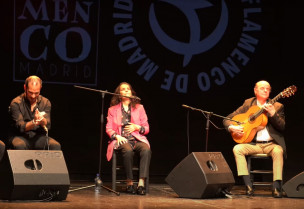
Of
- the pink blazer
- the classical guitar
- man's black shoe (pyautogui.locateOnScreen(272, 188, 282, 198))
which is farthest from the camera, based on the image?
the pink blazer

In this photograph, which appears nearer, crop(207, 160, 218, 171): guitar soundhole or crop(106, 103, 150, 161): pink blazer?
crop(207, 160, 218, 171): guitar soundhole

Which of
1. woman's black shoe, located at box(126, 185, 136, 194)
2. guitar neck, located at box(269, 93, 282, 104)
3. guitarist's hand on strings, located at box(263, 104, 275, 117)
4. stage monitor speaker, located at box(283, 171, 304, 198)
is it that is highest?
guitar neck, located at box(269, 93, 282, 104)

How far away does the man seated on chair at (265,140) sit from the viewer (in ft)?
20.9

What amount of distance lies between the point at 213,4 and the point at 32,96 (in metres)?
2.85

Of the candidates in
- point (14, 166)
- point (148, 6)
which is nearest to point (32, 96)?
point (14, 166)

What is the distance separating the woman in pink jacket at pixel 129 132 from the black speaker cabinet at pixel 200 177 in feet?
1.73

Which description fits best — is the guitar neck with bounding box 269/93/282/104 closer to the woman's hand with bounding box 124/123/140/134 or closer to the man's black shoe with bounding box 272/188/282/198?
the man's black shoe with bounding box 272/188/282/198

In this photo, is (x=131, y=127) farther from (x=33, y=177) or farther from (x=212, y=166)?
(x=33, y=177)

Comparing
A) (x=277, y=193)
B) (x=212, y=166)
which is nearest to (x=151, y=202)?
(x=212, y=166)

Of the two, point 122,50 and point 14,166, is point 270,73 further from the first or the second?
point 14,166

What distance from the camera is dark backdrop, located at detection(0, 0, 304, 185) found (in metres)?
7.26

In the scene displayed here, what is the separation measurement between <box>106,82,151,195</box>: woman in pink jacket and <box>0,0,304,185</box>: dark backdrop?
0.70m

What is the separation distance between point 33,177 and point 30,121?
0.95 metres

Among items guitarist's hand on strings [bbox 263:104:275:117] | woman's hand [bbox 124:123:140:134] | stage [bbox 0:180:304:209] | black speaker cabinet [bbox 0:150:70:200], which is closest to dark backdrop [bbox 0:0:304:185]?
woman's hand [bbox 124:123:140:134]
